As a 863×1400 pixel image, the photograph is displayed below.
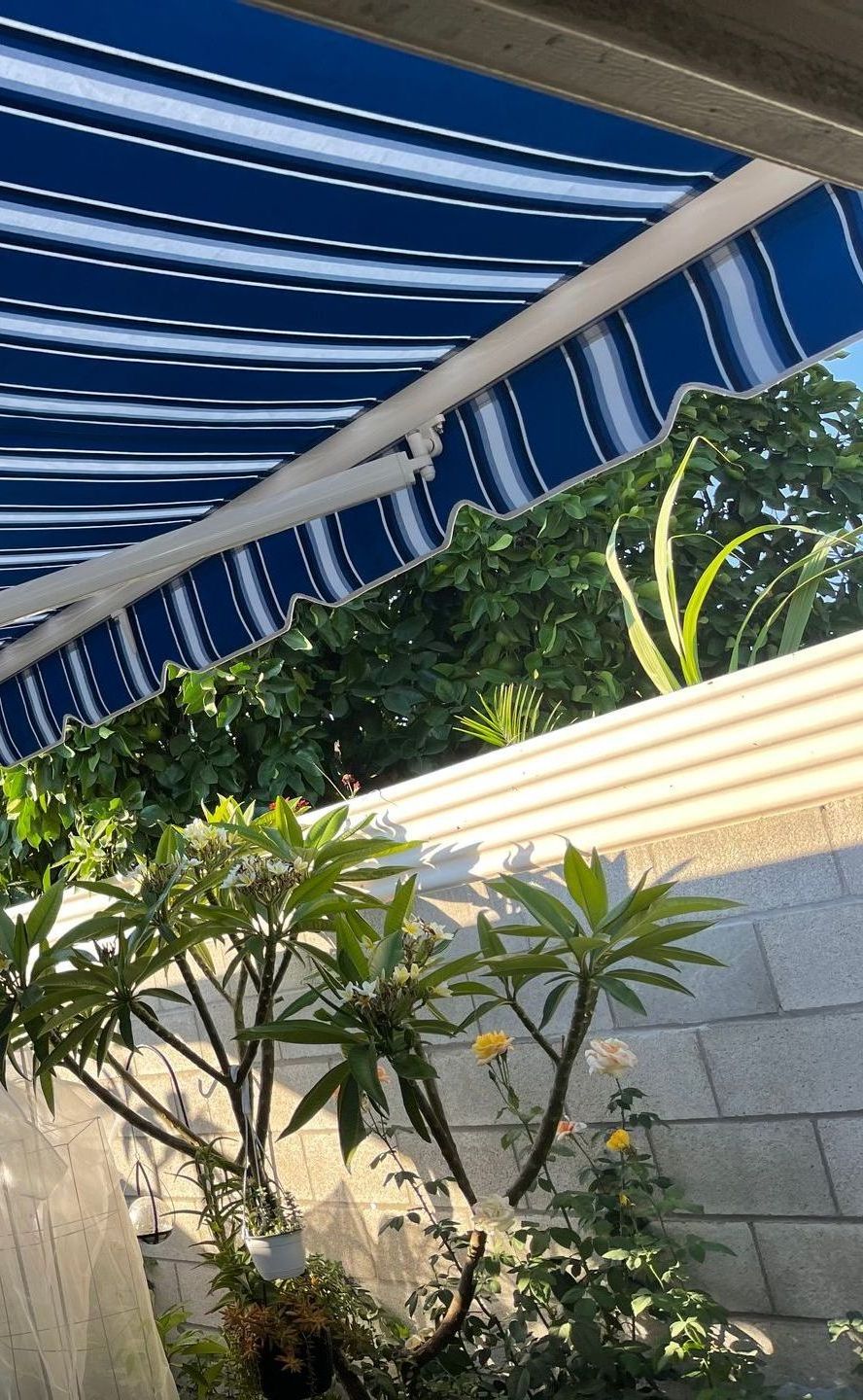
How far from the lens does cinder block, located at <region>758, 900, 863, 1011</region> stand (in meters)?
2.53

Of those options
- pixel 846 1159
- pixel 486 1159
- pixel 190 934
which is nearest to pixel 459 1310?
pixel 486 1159

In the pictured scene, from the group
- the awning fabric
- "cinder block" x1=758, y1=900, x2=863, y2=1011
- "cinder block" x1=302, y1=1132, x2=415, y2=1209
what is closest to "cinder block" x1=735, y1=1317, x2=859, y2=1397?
"cinder block" x1=758, y1=900, x2=863, y2=1011

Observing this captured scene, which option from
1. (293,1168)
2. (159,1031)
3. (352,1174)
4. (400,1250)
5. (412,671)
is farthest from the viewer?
(412,671)

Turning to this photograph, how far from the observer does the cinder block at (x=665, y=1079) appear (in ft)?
9.14

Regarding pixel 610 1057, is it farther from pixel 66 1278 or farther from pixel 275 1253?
pixel 66 1278

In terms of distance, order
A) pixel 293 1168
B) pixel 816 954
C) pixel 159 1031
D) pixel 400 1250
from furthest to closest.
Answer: pixel 293 1168 < pixel 400 1250 < pixel 159 1031 < pixel 816 954

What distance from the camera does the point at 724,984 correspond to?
2.74 m

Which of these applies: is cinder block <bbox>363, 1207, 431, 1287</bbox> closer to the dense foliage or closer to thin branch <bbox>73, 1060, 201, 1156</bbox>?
thin branch <bbox>73, 1060, 201, 1156</bbox>

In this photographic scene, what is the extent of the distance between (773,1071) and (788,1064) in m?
0.04

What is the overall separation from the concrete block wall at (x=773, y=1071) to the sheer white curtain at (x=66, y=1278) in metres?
1.28

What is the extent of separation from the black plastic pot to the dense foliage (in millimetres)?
3547

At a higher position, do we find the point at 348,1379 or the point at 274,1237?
the point at 274,1237

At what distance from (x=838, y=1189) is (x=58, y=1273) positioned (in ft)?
6.48

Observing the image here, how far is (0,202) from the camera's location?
5.39ft
